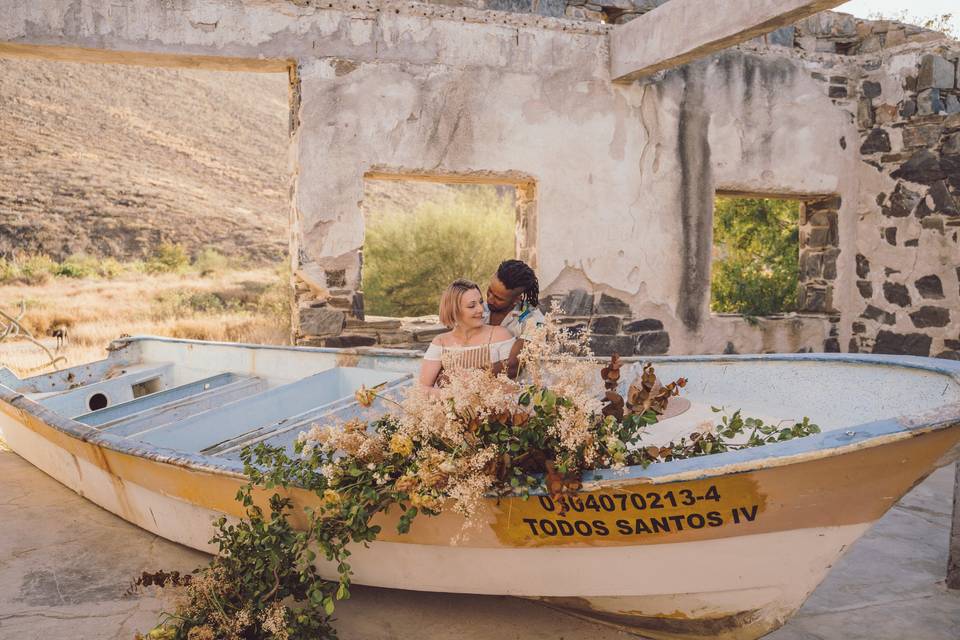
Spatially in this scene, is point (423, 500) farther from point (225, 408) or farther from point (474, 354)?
point (225, 408)

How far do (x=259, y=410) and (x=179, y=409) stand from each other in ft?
1.53

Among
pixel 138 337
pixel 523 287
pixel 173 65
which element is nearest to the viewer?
pixel 523 287

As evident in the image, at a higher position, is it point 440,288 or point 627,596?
point 440,288

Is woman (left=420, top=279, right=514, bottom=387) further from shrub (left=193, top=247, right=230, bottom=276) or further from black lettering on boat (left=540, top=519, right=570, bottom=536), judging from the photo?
shrub (left=193, top=247, right=230, bottom=276)

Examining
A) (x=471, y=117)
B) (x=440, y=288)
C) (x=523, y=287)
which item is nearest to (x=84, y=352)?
(x=440, y=288)

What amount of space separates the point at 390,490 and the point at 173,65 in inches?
174

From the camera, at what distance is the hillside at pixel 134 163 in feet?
72.2

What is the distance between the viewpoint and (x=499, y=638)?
2.55 meters

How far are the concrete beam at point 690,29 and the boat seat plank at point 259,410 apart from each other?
3034 millimetres

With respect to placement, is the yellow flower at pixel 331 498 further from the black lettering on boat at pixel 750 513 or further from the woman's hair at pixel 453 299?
the black lettering on boat at pixel 750 513

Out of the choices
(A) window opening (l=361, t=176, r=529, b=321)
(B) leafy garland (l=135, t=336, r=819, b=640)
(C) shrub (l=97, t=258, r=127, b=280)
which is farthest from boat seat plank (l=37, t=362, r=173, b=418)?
(C) shrub (l=97, t=258, r=127, b=280)

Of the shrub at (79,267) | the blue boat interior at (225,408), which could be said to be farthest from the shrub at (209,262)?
the blue boat interior at (225,408)

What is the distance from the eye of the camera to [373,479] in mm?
2186

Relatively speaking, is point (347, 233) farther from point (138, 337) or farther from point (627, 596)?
point (627, 596)
